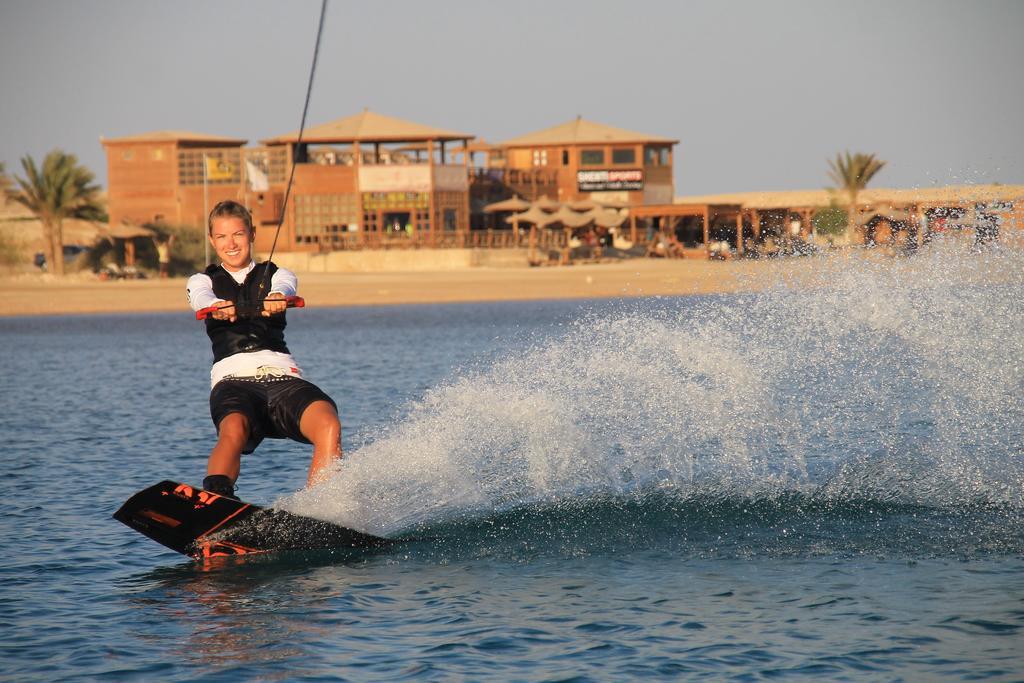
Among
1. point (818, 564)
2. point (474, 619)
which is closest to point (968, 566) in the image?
point (818, 564)

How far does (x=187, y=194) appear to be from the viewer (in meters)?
71.3

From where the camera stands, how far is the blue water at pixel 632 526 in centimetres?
705

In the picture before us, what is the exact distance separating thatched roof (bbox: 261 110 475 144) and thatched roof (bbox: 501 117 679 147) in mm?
10001

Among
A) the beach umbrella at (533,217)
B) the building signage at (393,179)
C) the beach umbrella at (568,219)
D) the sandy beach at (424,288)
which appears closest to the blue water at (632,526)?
the sandy beach at (424,288)

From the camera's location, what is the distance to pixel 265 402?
26.7 ft

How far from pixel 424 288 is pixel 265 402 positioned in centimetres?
4494

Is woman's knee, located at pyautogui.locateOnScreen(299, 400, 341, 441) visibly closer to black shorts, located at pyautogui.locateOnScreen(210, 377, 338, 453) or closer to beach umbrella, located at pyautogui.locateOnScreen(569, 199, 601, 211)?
black shorts, located at pyautogui.locateOnScreen(210, 377, 338, 453)

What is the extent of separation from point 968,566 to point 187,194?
6697 centimetres

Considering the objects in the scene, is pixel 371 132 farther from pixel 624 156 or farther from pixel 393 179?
pixel 624 156

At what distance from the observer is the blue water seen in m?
7.05

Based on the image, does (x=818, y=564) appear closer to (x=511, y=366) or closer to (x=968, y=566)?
(x=968, y=566)

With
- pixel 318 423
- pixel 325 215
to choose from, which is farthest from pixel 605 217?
pixel 318 423

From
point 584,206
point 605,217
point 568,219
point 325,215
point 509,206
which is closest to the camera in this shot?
point 568,219

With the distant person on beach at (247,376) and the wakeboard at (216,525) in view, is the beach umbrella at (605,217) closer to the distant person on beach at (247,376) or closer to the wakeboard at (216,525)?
the wakeboard at (216,525)
